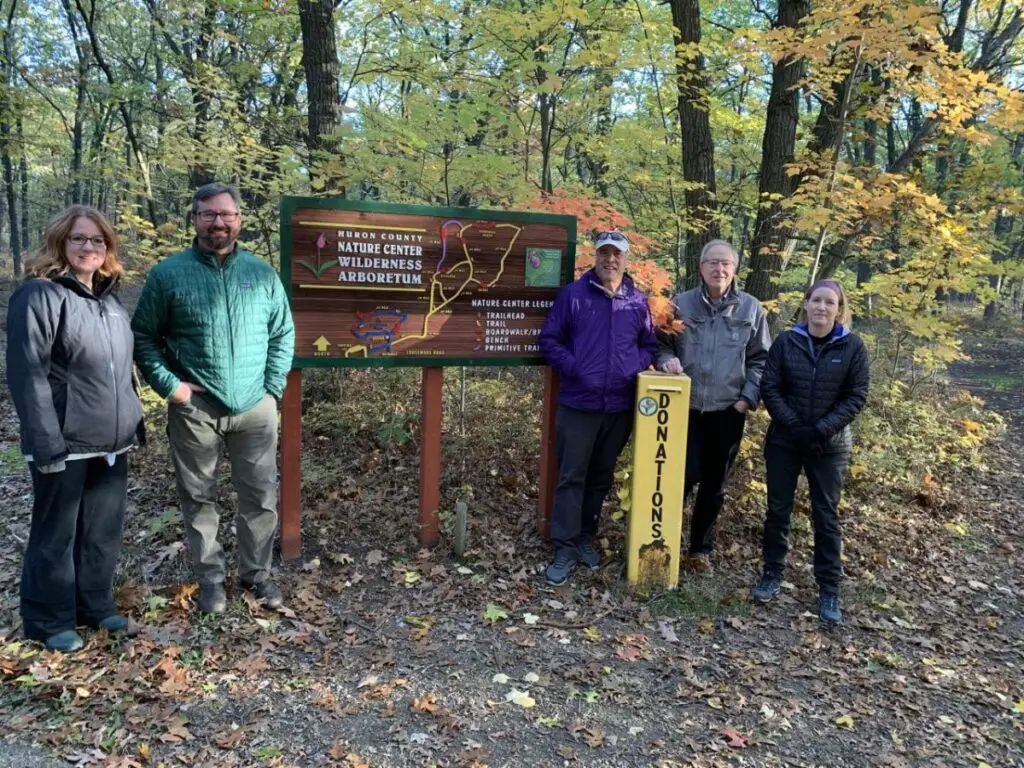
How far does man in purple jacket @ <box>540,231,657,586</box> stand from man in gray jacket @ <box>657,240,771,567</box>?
0.27m

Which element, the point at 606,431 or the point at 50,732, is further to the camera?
the point at 606,431

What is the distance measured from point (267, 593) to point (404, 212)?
2598 mm

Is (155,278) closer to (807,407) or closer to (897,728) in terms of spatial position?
(807,407)

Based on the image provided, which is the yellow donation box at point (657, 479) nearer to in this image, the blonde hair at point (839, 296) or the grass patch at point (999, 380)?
the blonde hair at point (839, 296)

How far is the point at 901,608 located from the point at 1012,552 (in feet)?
6.60

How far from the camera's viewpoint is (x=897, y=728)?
3.34 meters

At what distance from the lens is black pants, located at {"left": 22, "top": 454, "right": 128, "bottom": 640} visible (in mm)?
3297

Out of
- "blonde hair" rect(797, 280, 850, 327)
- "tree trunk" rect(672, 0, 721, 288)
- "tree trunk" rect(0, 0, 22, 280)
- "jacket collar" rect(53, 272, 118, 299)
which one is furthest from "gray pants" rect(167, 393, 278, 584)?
"tree trunk" rect(0, 0, 22, 280)

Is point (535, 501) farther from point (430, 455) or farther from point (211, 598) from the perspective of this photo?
point (211, 598)

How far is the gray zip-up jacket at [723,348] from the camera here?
4.56 metres

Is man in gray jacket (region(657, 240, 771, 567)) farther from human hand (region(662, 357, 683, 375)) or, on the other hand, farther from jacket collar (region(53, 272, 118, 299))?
jacket collar (region(53, 272, 118, 299))

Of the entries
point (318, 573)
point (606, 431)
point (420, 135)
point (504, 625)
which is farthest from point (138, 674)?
point (420, 135)

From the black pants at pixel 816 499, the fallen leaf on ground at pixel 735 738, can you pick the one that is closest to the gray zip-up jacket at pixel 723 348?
the black pants at pixel 816 499

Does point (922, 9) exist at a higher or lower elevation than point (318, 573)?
higher
